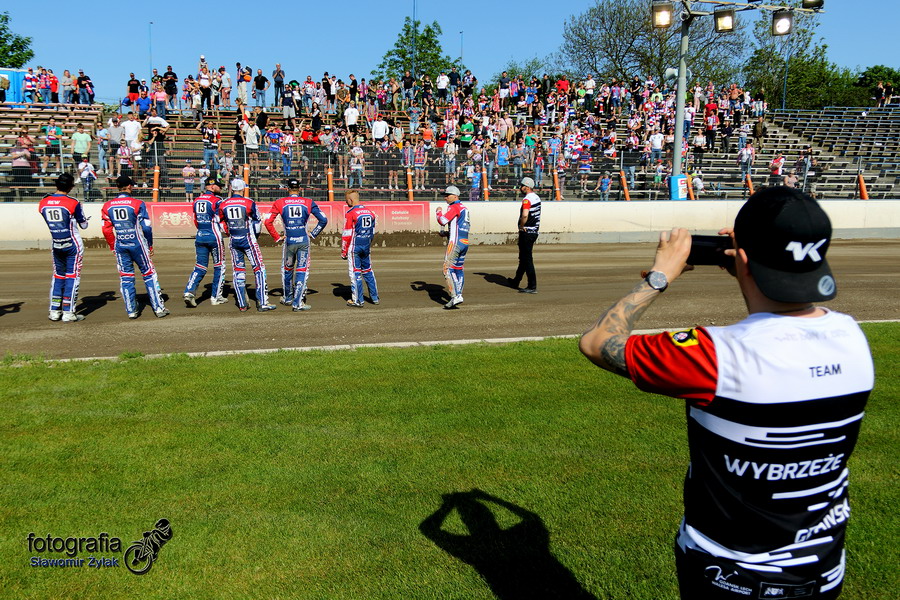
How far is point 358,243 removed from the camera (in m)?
12.4

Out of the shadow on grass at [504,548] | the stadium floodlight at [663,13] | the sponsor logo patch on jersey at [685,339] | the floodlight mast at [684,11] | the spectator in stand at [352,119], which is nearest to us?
the sponsor logo patch on jersey at [685,339]

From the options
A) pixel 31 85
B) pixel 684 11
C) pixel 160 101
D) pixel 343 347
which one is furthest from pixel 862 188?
pixel 31 85

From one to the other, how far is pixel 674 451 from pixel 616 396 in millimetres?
1372

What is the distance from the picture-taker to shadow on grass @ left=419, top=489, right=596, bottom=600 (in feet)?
13.0

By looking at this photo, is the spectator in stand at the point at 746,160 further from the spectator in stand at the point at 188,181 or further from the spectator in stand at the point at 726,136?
the spectator in stand at the point at 188,181

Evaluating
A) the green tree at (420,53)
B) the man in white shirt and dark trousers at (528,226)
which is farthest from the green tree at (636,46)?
the man in white shirt and dark trousers at (528,226)

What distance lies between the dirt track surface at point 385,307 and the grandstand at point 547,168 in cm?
441

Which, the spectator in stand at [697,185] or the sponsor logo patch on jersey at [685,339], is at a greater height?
the spectator in stand at [697,185]

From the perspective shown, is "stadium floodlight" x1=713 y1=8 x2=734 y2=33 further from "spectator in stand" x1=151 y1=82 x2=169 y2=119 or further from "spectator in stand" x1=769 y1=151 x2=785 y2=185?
"spectator in stand" x1=151 y1=82 x2=169 y2=119

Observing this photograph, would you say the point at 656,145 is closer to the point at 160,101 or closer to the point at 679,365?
the point at 160,101

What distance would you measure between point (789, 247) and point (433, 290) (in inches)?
488

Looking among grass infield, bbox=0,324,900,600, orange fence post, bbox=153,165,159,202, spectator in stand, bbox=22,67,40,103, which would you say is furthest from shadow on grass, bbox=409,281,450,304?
spectator in stand, bbox=22,67,40,103

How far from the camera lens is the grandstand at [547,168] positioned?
867 inches

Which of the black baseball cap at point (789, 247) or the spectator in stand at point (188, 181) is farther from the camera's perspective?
the spectator in stand at point (188, 181)
